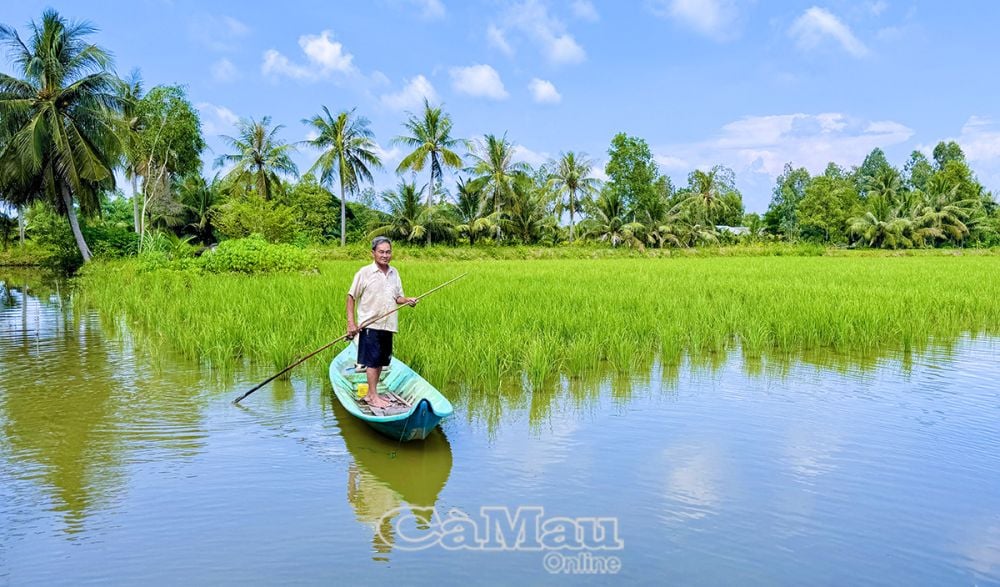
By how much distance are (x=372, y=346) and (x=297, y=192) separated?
28707 mm

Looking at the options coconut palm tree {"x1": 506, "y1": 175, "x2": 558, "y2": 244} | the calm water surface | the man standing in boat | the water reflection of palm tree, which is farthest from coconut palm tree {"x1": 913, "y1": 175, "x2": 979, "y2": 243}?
the water reflection of palm tree

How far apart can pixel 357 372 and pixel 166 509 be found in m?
2.04

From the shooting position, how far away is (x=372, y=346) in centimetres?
451

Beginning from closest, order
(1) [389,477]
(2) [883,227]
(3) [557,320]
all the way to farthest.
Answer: (1) [389,477] < (3) [557,320] < (2) [883,227]

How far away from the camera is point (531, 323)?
7.43 metres

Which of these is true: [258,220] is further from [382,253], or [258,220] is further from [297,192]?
[382,253]

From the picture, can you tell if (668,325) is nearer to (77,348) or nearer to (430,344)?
(430,344)

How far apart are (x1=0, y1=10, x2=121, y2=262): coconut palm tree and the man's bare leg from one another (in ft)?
59.0

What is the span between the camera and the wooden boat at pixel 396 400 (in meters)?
3.76

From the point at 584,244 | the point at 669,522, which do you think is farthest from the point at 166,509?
the point at 584,244

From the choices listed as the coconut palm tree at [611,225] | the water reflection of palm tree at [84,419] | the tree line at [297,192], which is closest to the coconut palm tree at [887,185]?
the tree line at [297,192]

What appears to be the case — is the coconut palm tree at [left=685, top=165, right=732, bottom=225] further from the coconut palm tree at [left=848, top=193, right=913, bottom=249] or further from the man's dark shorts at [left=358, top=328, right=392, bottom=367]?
the man's dark shorts at [left=358, top=328, right=392, bottom=367]

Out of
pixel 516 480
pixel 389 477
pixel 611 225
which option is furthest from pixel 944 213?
pixel 389 477

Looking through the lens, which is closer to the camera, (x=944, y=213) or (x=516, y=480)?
(x=516, y=480)
